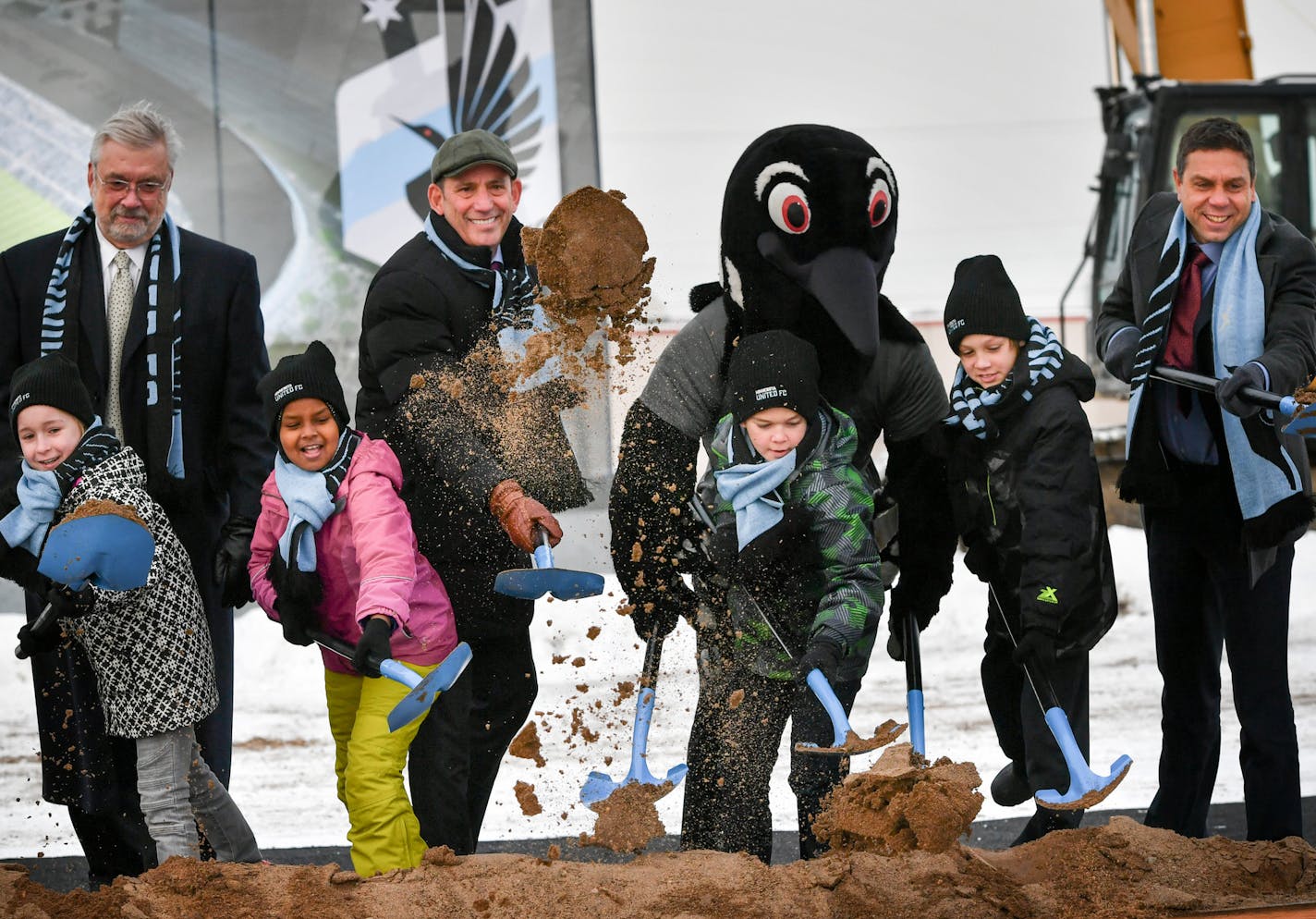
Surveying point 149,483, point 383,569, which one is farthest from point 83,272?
point 383,569

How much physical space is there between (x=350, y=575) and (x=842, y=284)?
48.9 inches

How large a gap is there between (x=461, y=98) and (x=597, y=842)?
7.07 m

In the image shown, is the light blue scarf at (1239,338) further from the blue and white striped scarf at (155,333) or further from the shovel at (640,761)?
the blue and white striped scarf at (155,333)

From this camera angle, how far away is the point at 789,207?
3246 millimetres

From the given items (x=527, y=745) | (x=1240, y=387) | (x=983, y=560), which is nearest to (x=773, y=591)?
(x=983, y=560)

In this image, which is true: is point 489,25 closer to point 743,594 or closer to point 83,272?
point 83,272

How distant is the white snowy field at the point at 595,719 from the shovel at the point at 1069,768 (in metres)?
0.55

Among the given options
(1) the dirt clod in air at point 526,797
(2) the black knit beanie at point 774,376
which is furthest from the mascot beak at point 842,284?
(1) the dirt clod in air at point 526,797

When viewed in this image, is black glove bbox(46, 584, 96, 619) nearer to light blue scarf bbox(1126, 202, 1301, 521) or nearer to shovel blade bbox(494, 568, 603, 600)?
shovel blade bbox(494, 568, 603, 600)

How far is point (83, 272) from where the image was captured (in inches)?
135

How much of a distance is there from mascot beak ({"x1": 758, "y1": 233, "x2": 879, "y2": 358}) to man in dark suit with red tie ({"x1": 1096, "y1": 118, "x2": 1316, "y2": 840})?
604mm

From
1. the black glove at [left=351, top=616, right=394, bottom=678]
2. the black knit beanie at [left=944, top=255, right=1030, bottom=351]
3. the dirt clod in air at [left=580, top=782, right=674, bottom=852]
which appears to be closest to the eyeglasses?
the black glove at [left=351, top=616, right=394, bottom=678]

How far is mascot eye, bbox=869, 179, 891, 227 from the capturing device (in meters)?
3.29

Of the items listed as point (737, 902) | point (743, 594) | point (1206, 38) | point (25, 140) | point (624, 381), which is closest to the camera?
point (737, 902)
